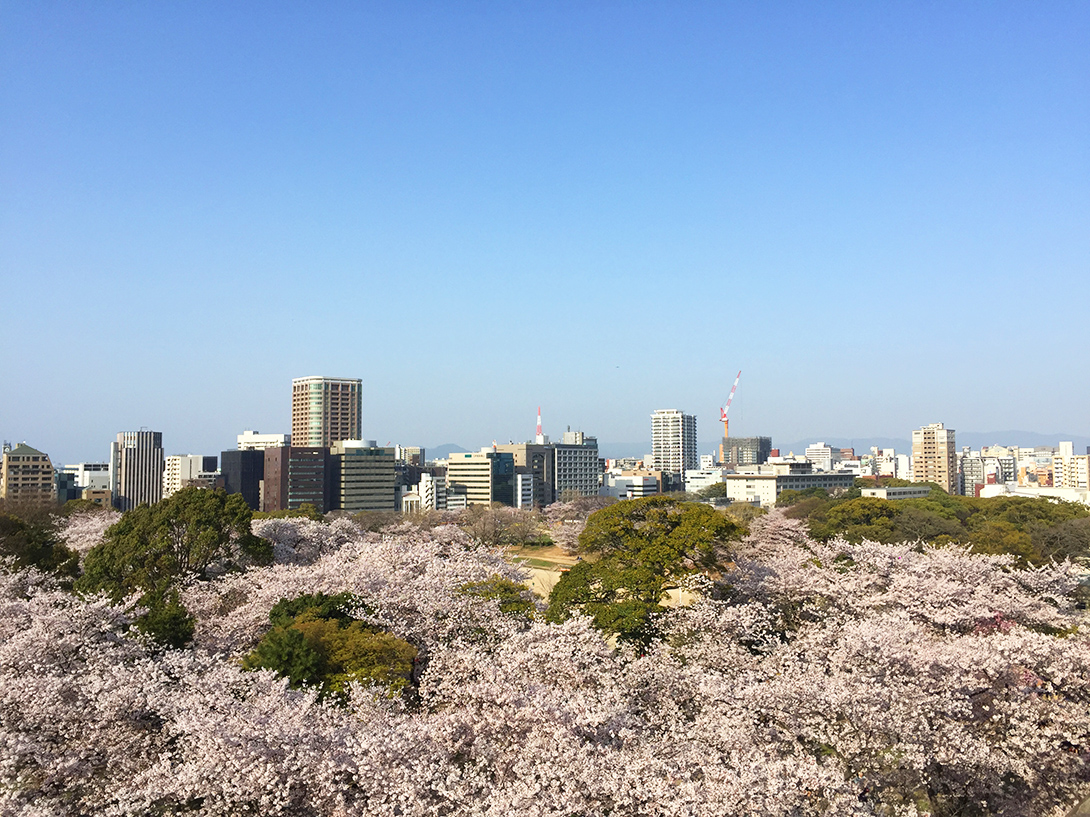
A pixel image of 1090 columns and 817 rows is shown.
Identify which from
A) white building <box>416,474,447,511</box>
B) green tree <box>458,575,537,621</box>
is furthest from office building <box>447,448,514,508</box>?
green tree <box>458,575,537,621</box>

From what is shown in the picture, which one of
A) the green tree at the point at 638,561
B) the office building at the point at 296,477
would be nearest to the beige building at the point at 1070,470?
the office building at the point at 296,477

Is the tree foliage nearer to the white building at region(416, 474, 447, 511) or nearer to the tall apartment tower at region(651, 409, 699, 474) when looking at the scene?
the white building at region(416, 474, 447, 511)

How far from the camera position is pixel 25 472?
85.1 meters

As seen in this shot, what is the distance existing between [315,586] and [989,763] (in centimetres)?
1562

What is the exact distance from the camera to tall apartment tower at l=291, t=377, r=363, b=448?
131m

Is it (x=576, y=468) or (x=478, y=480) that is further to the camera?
(x=576, y=468)

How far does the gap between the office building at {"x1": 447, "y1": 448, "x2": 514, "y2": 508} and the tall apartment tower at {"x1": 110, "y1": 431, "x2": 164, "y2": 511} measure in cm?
4572

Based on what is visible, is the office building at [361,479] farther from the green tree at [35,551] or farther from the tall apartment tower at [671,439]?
the tall apartment tower at [671,439]

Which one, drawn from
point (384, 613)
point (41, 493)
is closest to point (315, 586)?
point (384, 613)

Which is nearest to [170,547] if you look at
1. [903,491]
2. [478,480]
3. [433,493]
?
[433,493]

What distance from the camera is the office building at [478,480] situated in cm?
10306

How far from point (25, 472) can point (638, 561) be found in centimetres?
8604

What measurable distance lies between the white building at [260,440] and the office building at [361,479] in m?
37.6

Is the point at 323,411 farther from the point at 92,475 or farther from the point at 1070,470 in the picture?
the point at 1070,470
